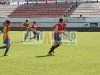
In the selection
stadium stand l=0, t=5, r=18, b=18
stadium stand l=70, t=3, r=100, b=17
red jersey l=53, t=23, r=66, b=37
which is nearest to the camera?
red jersey l=53, t=23, r=66, b=37

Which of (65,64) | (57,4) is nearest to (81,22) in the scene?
(57,4)

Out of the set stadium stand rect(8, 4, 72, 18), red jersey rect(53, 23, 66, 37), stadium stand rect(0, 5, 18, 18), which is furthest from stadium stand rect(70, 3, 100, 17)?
red jersey rect(53, 23, 66, 37)

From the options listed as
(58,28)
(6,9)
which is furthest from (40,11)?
(58,28)

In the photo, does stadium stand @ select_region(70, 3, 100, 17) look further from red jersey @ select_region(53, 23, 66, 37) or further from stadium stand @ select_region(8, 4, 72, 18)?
red jersey @ select_region(53, 23, 66, 37)

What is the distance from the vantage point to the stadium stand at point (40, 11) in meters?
56.2

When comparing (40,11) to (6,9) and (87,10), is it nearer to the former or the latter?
(6,9)

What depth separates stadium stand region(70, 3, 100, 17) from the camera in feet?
178

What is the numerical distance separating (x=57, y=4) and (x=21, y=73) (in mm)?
51008

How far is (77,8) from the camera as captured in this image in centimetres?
5756

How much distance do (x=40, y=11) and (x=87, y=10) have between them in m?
9.02

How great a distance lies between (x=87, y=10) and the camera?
185 ft

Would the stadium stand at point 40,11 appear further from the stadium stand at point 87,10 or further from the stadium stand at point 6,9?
the stadium stand at point 87,10

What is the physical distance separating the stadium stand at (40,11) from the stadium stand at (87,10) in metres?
2.01

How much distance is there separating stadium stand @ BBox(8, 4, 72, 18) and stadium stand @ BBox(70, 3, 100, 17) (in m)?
2.01
